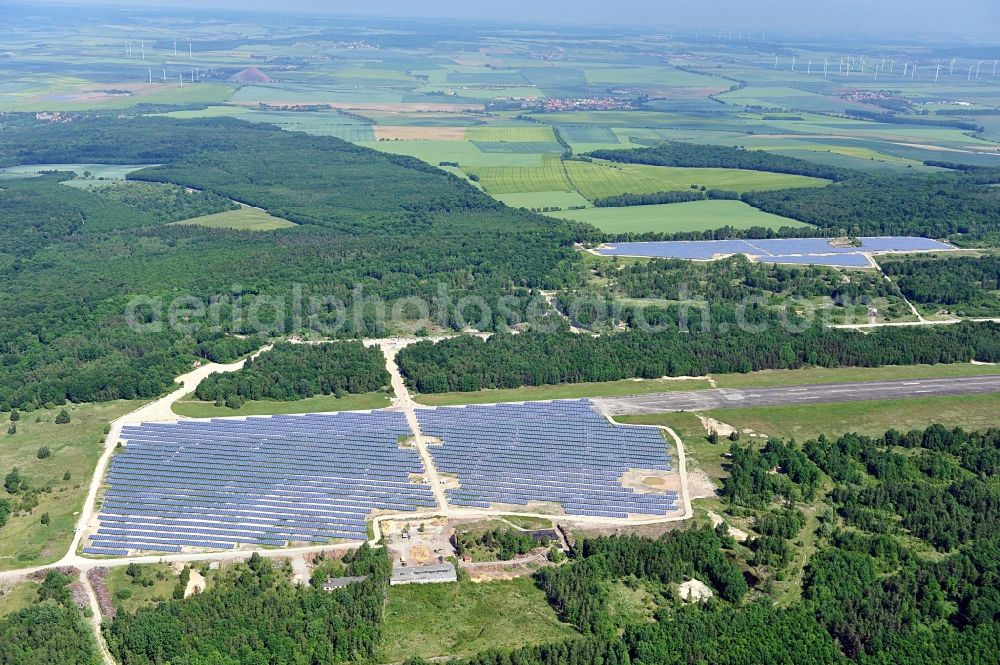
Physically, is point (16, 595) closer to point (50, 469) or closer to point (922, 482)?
point (50, 469)

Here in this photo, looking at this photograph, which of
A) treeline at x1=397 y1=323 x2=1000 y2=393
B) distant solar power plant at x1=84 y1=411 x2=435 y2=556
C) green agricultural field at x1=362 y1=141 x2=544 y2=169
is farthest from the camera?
green agricultural field at x1=362 y1=141 x2=544 y2=169

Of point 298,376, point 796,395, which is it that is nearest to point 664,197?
point 796,395

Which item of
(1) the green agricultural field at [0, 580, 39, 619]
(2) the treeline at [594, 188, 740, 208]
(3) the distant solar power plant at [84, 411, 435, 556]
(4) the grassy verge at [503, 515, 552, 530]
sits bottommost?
(1) the green agricultural field at [0, 580, 39, 619]

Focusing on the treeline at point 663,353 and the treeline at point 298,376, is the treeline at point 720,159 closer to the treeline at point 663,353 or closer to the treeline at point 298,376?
the treeline at point 663,353

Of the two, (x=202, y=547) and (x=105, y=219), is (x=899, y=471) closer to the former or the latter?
(x=202, y=547)

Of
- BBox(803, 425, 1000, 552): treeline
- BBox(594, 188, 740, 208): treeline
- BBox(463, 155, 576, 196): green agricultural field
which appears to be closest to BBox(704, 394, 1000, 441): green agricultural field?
BBox(803, 425, 1000, 552): treeline

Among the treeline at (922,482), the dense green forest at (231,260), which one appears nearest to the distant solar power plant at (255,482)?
the dense green forest at (231,260)

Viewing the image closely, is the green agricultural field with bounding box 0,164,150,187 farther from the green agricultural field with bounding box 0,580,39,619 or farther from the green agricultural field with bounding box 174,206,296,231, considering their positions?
the green agricultural field with bounding box 0,580,39,619

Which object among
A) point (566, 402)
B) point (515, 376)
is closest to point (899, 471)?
point (566, 402)
